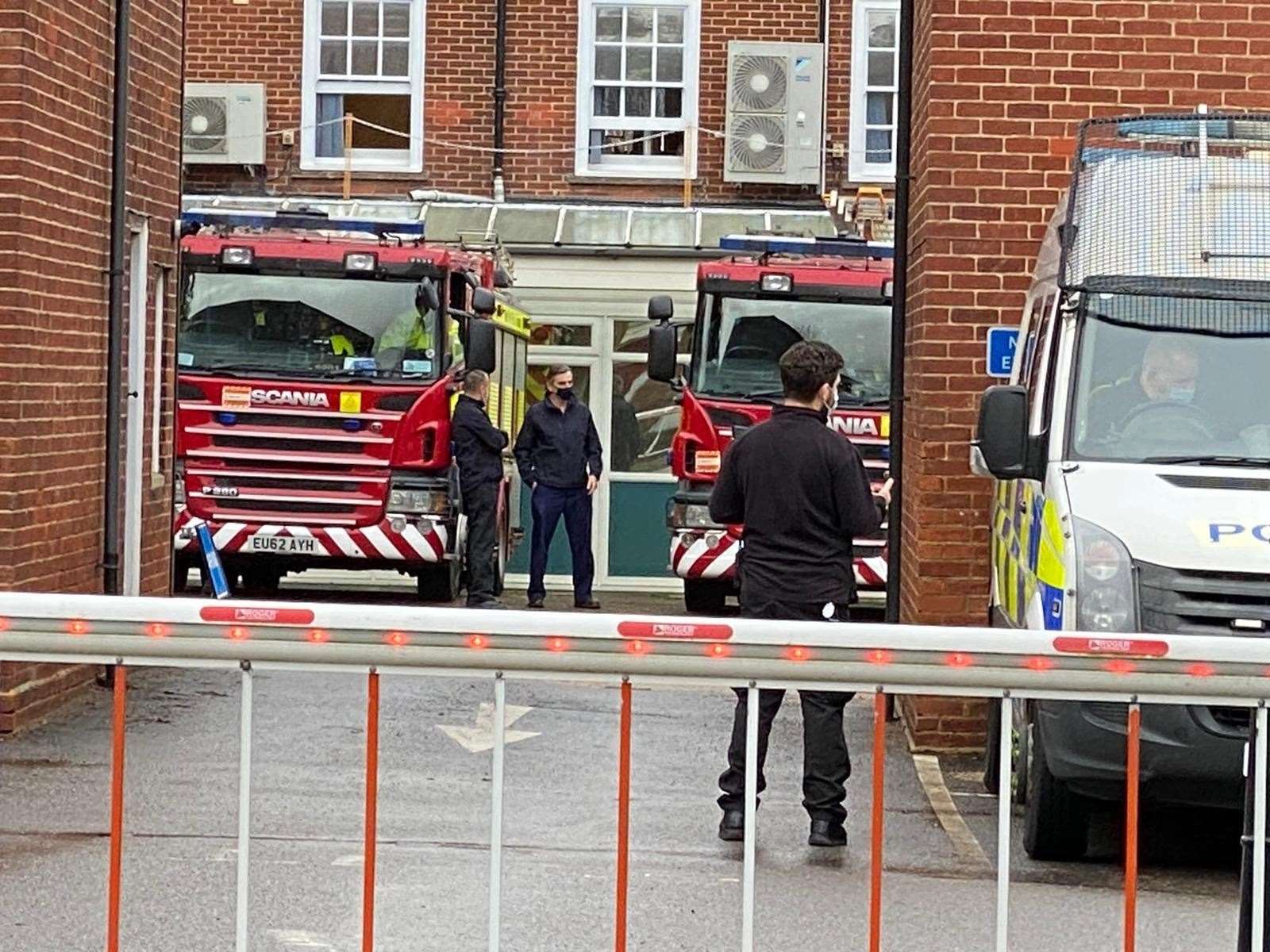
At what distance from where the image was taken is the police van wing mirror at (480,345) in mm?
18109

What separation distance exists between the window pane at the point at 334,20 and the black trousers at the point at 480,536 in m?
8.24

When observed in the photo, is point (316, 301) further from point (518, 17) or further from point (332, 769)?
point (332, 769)

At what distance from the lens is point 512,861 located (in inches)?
332

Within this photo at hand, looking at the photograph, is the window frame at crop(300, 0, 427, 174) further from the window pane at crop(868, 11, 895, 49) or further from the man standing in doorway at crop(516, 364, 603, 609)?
the man standing in doorway at crop(516, 364, 603, 609)

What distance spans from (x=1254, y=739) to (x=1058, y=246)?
4.58 meters

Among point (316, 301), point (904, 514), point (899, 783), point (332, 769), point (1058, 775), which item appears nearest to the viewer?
point (1058, 775)

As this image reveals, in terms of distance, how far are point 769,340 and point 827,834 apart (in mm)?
10067

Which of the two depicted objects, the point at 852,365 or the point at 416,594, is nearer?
the point at 852,365

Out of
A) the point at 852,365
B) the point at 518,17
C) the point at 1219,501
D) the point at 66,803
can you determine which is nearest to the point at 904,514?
the point at 1219,501

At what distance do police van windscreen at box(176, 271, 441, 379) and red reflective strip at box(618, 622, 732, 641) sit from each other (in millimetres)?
13345

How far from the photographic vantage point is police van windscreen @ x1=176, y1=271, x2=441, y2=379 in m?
18.5

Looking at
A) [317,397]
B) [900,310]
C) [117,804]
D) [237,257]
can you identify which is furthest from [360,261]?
[117,804]

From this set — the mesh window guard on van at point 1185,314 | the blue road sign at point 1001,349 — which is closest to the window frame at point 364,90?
the blue road sign at point 1001,349

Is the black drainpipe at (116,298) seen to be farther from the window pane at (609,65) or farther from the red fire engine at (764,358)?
the window pane at (609,65)
